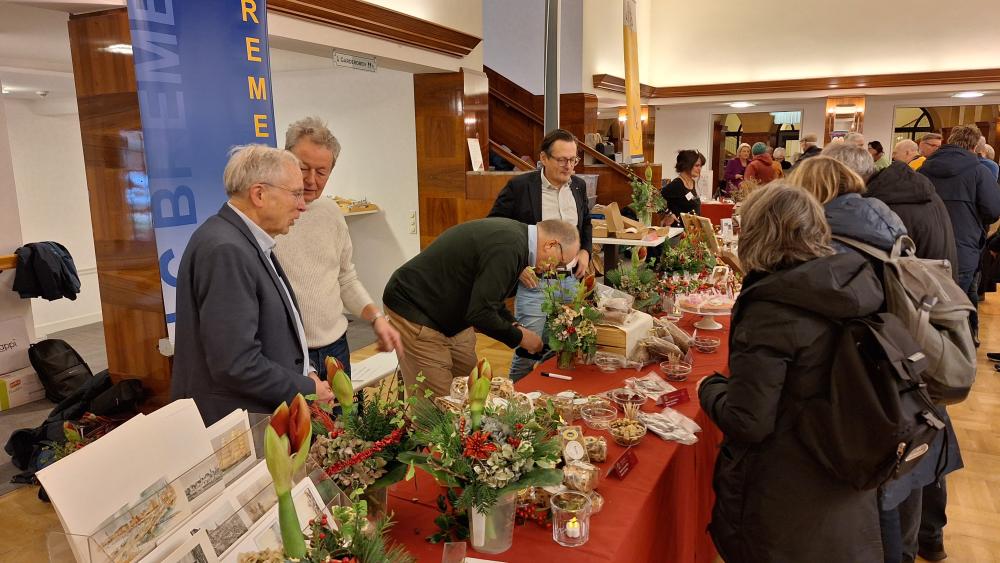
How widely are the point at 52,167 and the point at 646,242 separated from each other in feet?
19.7

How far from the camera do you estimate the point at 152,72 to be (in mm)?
2783

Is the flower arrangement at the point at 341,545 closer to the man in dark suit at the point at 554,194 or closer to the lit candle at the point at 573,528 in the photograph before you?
the lit candle at the point at 573,528

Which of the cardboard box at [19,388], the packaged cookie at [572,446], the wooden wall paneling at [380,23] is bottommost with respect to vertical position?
the cardboard box at [19,388]

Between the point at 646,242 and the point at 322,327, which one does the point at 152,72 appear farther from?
the point at 646,242

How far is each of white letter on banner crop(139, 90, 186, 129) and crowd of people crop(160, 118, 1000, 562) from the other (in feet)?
3.10

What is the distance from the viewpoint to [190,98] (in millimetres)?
2941

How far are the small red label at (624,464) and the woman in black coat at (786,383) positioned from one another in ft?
0.81

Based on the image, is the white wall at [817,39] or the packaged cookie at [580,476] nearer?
the packaged cookie at [580,476]

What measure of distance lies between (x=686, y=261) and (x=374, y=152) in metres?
3.49

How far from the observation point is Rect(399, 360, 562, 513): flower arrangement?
1.30 m

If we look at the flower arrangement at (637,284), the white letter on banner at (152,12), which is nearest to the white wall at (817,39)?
the flower arrangement at (637,284)

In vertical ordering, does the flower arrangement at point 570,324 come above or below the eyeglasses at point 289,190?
below

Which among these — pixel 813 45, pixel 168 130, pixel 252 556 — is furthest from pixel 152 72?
pixel 813 45

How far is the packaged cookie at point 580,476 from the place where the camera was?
1621 millimetres
